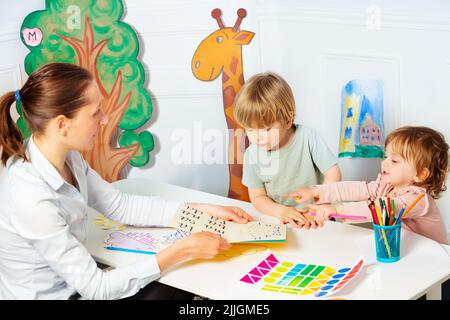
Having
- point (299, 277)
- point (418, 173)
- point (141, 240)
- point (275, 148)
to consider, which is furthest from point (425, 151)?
point (141, 240)

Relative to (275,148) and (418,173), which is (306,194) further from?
(418,173)

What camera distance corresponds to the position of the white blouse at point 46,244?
128cm

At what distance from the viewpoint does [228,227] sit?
4.88 feet

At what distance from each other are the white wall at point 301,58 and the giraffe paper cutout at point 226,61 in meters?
0.02

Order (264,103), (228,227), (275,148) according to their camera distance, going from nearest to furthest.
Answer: (228,227)
(264,103)
(275,148)

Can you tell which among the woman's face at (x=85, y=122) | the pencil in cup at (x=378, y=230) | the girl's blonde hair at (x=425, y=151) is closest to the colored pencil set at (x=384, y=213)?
the pencil in cup at (x=378, y=230)

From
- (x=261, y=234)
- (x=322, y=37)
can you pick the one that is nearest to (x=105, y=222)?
(x=261, y=234)

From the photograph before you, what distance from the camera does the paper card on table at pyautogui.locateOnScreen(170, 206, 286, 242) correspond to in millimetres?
1407

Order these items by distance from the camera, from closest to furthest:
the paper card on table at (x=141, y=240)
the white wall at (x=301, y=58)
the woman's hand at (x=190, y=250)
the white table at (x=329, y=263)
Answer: the white table at (x=329, y=263), the woman's hand at (x=190, y=250), the paper card on table at (x=141, y=240), the white wall at (x=301, y=58)

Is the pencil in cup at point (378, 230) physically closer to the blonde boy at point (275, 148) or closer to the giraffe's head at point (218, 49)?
the blonde boy at point (275, 148)

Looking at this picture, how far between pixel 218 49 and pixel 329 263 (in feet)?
2.76
